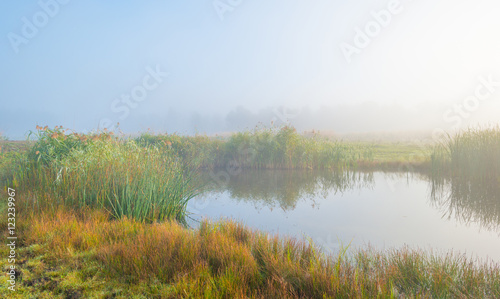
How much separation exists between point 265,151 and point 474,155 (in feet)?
26.5

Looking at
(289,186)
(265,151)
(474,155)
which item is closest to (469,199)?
(474,155)

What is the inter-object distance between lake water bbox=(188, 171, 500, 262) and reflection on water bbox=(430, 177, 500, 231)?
16 mm

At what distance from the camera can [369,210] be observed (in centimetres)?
642

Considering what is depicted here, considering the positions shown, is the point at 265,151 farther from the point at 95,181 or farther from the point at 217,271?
the point at 217,271

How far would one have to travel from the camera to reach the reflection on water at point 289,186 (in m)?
7.49

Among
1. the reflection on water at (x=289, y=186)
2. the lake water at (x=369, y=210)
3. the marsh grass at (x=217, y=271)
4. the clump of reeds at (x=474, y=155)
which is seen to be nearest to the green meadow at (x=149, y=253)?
the marsh grass at (x=217, y=271)

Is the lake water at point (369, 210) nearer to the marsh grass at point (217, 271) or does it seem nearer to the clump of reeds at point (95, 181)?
the clump of reeds at point (95, 181)

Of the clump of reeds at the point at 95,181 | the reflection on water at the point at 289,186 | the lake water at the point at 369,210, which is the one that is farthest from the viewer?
the reflection on water at the point at 289,186

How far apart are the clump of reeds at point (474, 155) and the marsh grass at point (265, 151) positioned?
3941 millimetres

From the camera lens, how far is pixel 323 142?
48.8 feet

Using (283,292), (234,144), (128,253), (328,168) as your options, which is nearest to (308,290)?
(283,292)

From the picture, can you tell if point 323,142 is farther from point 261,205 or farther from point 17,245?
point 17,245

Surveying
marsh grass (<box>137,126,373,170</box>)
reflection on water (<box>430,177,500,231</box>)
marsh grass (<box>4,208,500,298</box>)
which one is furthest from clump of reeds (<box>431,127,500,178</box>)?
marsh grass (<box>4,208,500,298</box>)

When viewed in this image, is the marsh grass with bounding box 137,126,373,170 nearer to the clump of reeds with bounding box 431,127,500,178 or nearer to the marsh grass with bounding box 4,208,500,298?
the clump of reeds with bounding box 431,127,500,178
